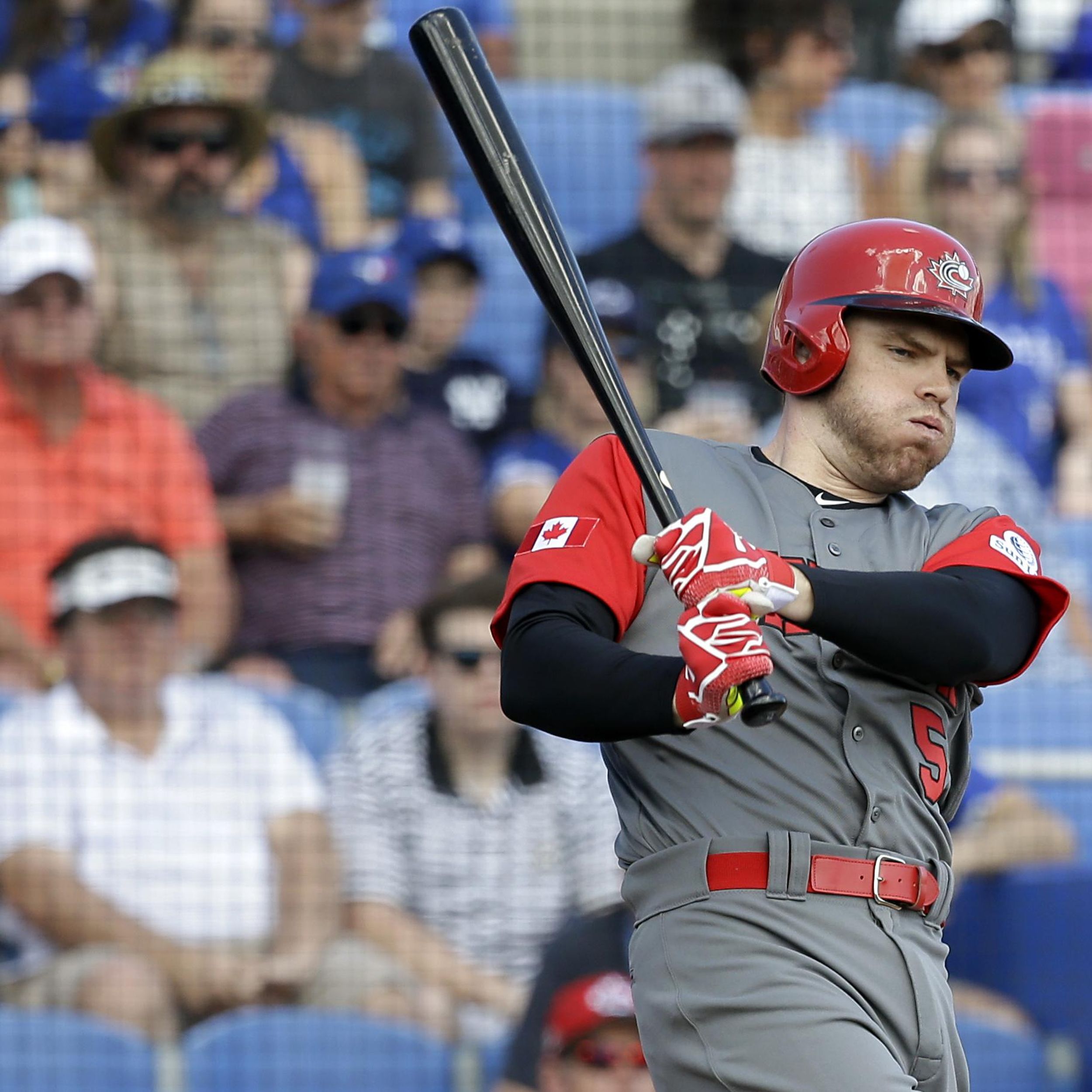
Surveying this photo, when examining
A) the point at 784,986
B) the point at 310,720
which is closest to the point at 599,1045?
the point at 310,720

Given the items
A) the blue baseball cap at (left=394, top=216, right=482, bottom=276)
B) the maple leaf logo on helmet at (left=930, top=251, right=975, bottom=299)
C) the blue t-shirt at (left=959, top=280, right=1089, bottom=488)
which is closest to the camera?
the maple leaf logo on helmet at (left=930, top=251, right=975, bottom=299)

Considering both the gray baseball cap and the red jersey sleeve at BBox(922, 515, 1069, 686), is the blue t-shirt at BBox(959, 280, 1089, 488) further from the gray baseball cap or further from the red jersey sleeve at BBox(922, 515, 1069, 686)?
the red jersey sleeve at BBox(922, 515, 1069, 686)

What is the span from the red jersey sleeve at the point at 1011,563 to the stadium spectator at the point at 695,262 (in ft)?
11.9

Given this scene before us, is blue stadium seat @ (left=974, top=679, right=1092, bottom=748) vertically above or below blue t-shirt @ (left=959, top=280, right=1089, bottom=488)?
below

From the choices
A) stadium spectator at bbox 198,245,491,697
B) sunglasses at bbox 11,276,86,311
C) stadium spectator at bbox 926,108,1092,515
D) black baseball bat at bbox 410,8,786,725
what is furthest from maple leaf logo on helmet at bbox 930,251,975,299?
stadium spectator at bbox 926,108,1092,515

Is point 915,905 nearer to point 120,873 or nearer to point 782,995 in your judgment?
point 782,995

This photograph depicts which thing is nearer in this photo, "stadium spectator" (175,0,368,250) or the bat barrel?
the bat barrel

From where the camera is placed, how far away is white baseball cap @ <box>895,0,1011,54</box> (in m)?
6.84

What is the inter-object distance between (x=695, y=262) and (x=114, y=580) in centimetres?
229

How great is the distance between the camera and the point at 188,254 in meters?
5.83

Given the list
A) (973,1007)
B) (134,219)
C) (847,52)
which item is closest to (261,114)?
(134,219)

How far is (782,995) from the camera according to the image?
6.45 ft

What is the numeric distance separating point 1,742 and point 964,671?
359cm

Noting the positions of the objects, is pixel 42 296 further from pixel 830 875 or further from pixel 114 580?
pixel 830 875
